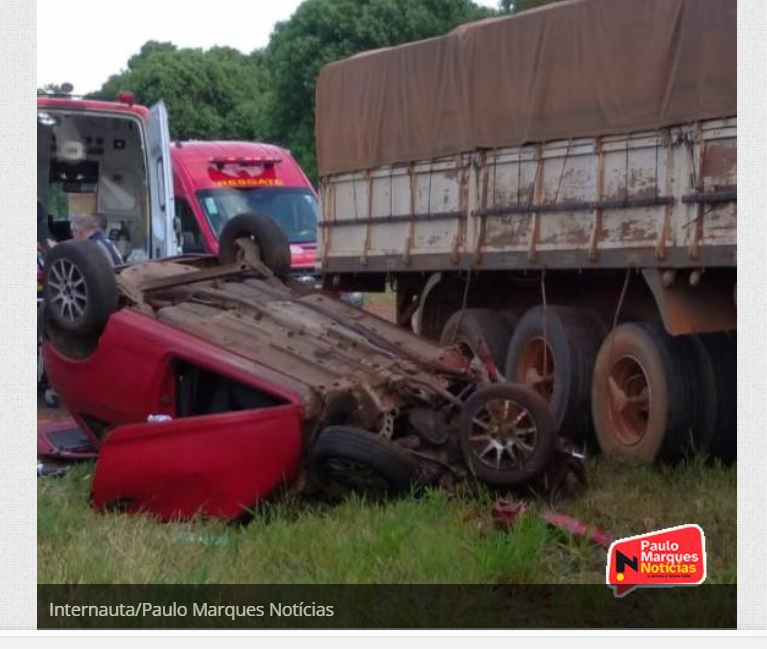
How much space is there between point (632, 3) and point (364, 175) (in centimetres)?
325

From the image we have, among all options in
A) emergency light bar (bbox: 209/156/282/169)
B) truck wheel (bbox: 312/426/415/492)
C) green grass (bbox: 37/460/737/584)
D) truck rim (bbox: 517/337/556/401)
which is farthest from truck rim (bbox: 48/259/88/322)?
emergency light bar (bbox: 209/156/282/169)

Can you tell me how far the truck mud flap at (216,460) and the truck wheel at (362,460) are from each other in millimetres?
163

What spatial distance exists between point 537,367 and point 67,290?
3202 millimetres

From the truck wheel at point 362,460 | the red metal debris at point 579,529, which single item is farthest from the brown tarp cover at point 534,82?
the truck wheel at point 362,460

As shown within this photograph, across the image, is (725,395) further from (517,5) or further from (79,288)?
(517,5)

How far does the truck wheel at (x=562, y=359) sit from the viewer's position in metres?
8.32

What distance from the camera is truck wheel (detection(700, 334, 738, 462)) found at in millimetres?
7531

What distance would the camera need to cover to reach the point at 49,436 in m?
8.47

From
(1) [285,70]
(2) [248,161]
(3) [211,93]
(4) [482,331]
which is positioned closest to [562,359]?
(4) [482,331]

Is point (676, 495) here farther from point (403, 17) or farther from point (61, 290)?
point (403, 17)

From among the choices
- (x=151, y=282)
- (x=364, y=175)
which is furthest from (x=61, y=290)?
(x=364, y=175)

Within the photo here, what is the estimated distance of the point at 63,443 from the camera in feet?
27.3

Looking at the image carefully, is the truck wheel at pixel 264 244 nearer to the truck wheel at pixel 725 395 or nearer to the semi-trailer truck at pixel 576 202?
the semi-trailer truck at pixel 576 202

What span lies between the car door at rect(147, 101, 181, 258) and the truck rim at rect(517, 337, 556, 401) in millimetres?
3168
